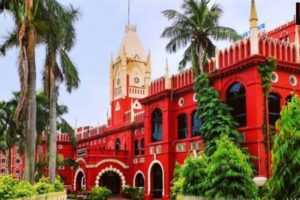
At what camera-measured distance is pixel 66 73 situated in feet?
87.1

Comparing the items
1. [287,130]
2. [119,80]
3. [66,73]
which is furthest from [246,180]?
[119,80]

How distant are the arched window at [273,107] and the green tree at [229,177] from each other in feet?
23.7

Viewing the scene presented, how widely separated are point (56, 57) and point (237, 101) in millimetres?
10572

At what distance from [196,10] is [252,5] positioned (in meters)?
3.71

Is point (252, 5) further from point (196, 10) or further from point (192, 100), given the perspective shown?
point (192, 100)

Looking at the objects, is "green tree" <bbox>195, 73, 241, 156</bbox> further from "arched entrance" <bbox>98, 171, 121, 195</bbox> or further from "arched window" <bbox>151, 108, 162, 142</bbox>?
"arched entrance" <bbox>98, 171, 121, 195</bbox>

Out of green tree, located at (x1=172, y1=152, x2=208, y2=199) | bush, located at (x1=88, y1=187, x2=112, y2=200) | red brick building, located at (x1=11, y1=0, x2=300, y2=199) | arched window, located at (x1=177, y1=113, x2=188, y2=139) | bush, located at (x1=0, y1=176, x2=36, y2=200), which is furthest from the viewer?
bush, located at (x1=88, y1=187, x2=112, y2=200)

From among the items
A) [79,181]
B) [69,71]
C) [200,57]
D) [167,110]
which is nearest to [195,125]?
[167,110]

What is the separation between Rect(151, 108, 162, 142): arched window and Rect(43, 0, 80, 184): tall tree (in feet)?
22.4

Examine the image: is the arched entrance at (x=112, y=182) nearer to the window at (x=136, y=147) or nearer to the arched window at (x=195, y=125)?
the window at (x=136, y=147)

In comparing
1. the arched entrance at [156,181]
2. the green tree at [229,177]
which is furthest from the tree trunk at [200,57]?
the green tree at [229,177]

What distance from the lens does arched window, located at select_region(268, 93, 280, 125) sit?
2297 cm

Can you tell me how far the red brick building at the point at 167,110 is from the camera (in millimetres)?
22625

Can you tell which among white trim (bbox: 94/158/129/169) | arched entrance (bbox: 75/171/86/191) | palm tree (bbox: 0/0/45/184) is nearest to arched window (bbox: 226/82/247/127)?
palm tree (bbox: 0/0/45/184)
